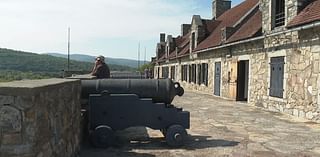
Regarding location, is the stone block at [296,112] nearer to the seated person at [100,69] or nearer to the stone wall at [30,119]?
the seated person at [100,69]

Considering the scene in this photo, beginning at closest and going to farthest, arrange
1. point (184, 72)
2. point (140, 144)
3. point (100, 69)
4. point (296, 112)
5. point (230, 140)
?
point (140, 144) → point (230, 140) → point (100, 69) → point (296, 112) → point (184, 72)

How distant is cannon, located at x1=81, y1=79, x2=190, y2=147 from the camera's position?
21.4 feet

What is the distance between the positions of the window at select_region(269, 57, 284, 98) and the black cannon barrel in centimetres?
640

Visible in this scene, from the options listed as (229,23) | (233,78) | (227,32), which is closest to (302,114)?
(233,78)

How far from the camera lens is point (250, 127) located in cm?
882

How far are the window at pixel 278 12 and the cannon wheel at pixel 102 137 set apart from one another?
8484 millimetres

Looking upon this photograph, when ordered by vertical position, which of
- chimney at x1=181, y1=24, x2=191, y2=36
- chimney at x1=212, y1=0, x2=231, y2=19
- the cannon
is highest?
chimney at x1=212, y1=0, x2=231, y2=19

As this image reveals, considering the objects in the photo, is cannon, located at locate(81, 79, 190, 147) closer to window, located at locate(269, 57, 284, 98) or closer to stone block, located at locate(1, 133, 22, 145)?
stone block, located at locate(1, 133, 22, 145)

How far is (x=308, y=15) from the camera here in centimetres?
1057

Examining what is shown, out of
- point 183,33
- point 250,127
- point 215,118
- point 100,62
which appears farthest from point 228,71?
point 183,33

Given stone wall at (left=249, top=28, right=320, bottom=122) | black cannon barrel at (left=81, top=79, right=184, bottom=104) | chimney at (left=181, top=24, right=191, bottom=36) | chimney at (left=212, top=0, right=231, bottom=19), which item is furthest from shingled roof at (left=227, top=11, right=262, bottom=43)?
chimney at (left=181, top=24, right=191, bottom=36)

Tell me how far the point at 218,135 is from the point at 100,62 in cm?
315

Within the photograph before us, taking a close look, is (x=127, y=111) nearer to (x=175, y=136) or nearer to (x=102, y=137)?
(x=102, y=137)

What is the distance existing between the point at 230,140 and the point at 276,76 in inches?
246
